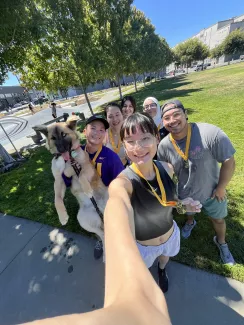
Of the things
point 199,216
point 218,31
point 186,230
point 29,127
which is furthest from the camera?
point 218,31

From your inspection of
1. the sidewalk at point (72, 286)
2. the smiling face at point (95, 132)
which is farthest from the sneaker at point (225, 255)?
the smiling face at point (95, 132)

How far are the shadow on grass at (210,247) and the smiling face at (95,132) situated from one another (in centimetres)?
214

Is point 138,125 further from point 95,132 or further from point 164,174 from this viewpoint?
point 95,132

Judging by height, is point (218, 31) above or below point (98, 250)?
above

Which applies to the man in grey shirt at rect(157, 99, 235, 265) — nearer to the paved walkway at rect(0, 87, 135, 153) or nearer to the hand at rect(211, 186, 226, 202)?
the hand at rect(211, 186, 226, 202)

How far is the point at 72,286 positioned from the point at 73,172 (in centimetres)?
172

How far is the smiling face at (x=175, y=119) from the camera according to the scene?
190cm

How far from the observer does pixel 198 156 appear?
1.89 metres

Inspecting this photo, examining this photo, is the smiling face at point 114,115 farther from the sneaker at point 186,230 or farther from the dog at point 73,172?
the sneaker at point 186,230

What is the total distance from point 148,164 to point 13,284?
9.63 feet

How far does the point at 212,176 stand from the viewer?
6.78 ft

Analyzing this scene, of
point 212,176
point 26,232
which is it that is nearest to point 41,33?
point 26,232

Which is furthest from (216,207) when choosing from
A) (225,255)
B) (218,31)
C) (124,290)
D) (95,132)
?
(218,31)

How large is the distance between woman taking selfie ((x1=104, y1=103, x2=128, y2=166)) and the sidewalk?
1.76m
